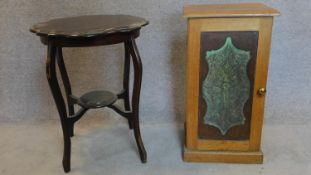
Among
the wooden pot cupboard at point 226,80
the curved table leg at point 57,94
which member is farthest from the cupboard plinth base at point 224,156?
the curved table leg at point 57,94

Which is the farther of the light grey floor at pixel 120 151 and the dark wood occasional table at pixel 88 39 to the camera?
the light grey floor at pixel 120 151

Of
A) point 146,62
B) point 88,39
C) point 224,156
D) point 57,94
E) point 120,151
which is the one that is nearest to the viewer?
point 88,39

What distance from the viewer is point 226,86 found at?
139 centimetres

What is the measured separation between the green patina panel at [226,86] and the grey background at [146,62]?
0.47 m

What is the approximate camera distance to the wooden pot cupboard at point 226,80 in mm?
1285

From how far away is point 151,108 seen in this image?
1960 mm

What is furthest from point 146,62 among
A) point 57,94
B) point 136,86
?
point 57,94

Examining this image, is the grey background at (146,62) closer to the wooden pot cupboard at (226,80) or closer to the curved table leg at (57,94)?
the wooden pot cupboard at (226,80)

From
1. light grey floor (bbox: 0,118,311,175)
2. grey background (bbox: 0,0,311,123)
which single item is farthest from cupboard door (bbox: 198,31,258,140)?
grey background (bbox: 0,0,311,123)

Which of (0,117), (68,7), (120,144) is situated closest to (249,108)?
(120,144)

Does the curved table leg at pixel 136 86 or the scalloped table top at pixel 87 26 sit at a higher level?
the scalloped table top at pixel 87 26

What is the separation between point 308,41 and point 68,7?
1.41 meters

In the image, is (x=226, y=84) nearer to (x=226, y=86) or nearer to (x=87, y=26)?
(x=226, y=86)

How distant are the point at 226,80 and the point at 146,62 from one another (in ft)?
2.03
